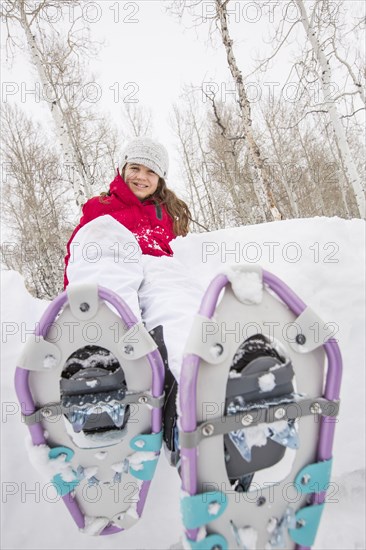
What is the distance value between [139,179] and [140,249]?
23.3 inches

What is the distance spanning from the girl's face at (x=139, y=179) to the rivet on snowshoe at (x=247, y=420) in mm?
1400

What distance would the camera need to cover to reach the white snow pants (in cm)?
111

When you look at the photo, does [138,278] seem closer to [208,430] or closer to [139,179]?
[208,430]

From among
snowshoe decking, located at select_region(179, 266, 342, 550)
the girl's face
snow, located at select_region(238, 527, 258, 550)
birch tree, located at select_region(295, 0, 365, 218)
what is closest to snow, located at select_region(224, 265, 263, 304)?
snowshoe decking, located at select_region(179, 266, 342, 550)

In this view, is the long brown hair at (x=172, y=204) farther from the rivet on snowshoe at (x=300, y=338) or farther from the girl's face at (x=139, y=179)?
the rivet on snowshoe at (x=300, y=338)

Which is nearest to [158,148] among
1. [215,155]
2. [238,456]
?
[238,456]

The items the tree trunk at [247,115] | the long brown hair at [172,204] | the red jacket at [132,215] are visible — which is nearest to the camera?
the red jacket at [132,215]

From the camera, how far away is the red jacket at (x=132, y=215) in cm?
163

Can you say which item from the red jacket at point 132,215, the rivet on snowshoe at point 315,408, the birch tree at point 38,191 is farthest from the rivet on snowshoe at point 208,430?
the birch tree at point 38,191

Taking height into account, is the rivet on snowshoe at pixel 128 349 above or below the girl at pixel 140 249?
below

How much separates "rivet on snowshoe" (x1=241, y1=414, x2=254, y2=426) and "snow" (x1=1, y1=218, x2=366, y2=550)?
0.38 metres

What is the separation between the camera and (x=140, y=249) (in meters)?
1.51

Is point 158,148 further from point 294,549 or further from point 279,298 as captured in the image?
point 294,549

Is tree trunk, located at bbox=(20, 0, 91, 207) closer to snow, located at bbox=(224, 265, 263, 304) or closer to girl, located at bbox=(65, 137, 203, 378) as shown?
girl, located at bbox=(65, 137, 203, 378)
